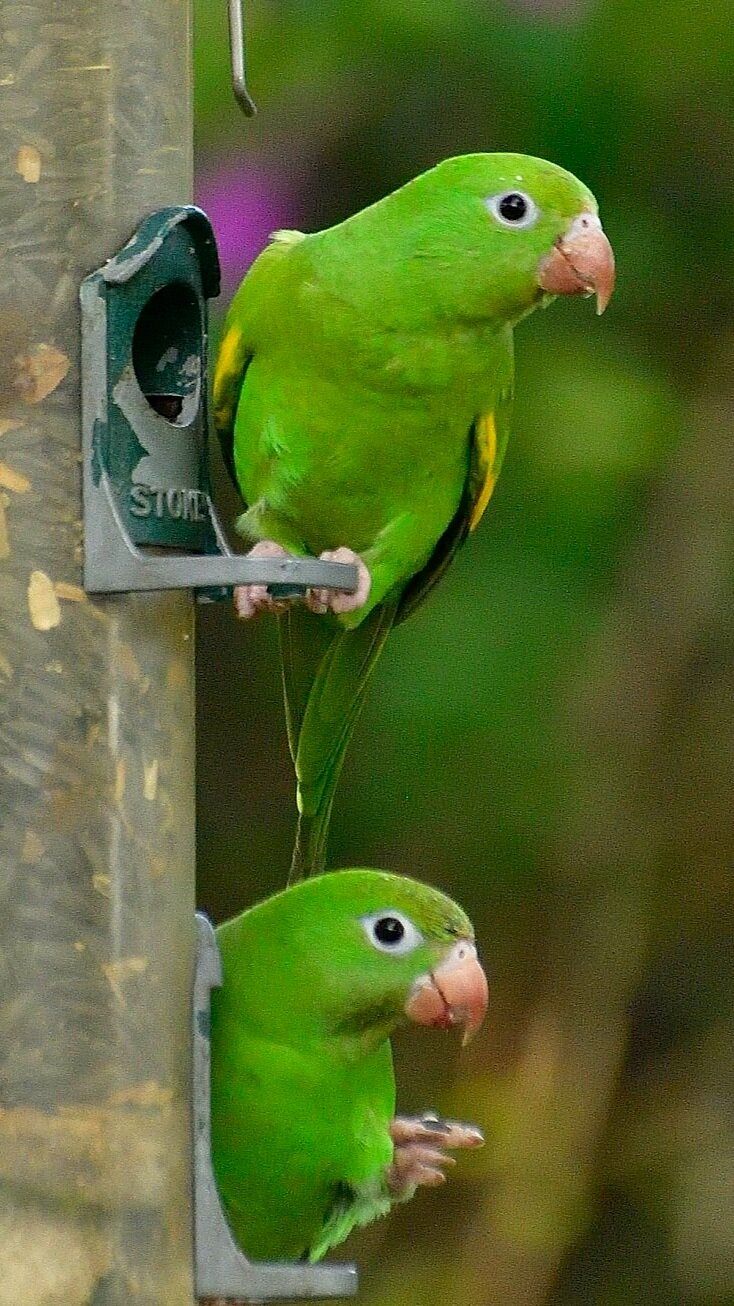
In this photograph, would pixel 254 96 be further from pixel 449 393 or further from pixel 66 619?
pixel 66 619

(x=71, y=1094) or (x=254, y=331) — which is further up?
(x=254, y=331)

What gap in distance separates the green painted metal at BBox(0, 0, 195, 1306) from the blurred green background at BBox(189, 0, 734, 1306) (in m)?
1.46

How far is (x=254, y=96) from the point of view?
15.4ft

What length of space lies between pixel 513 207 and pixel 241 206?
3.25 ft

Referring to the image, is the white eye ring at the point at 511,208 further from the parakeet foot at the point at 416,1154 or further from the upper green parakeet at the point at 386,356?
the parakeet foot at the point at 416,1154

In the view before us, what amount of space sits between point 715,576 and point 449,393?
1.39 m

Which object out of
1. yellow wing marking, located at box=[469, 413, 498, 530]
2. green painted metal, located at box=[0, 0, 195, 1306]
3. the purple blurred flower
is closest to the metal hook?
green painted metal, located at box=[0, 0, 195, 1306]

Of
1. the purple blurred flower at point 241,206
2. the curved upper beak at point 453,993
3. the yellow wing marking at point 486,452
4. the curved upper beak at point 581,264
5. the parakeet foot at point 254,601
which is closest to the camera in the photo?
the curved upper beak at point 453,993

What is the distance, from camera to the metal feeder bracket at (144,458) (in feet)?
10.0

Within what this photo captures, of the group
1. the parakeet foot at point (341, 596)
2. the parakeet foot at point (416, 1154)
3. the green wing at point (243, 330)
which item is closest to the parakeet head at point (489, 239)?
the green wing at point (243, 330)

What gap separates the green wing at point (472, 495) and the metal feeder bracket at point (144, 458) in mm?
882

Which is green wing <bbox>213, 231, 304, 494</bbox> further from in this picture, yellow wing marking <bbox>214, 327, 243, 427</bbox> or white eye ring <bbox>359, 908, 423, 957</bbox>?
white eye ring <bbox>359, 908, 423, 957</bbox>

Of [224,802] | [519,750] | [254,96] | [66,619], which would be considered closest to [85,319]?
[66,619]

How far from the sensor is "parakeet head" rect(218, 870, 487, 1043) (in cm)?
332
